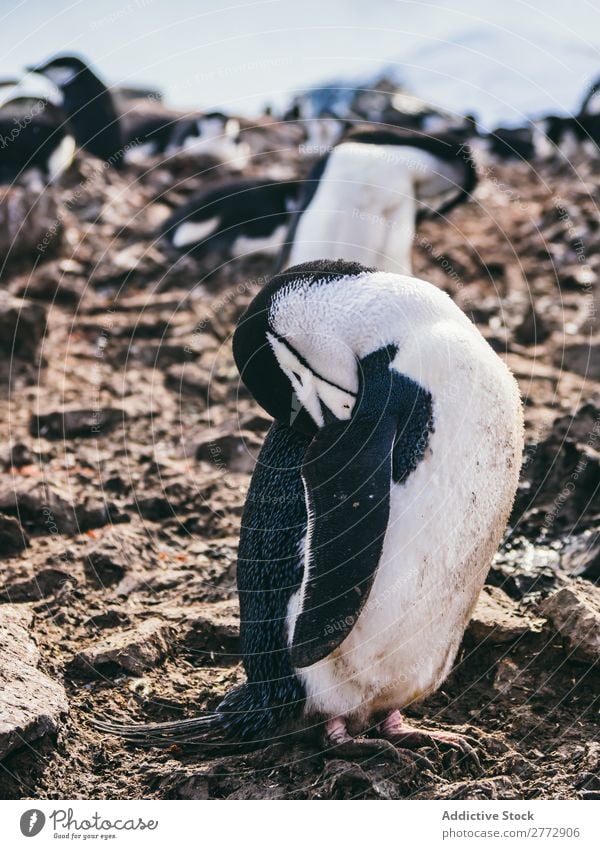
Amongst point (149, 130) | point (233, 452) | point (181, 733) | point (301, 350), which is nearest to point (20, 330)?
point (233, 452)

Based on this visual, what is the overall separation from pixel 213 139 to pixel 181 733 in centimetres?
428

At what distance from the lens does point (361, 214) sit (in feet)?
11.4

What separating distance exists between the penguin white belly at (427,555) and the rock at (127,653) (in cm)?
36

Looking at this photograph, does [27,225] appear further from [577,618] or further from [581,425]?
[577,618]

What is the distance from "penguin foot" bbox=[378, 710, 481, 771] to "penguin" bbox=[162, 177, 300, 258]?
2.62 meters

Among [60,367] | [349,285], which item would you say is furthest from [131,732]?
[60,367]

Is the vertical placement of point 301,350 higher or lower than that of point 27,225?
lower

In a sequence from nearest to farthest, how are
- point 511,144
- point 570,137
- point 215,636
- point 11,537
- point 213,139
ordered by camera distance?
point 215,636
point 11,537
point 213,139
point 570,137
point 511,144

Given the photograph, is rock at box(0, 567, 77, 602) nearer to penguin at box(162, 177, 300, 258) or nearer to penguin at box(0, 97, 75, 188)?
penguin at box(162, 177, 300, 258)

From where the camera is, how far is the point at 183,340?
3.32 meters

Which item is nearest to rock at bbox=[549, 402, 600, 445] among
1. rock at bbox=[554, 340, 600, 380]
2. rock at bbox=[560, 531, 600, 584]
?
rock at bbox=[560, 531, 600, 584]

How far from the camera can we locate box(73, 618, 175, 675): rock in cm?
180
